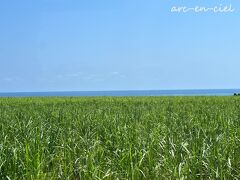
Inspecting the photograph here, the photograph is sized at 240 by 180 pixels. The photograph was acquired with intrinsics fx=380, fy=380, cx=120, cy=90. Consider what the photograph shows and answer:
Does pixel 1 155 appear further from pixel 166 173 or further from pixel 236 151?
pixel 236 151

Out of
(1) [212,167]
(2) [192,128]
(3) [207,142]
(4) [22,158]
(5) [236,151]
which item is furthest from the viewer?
(2) [192,128]

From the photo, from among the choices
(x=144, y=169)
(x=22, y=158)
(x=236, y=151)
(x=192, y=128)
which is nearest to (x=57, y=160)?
(x=22, y=158)

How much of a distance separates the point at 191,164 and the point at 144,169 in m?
0.65

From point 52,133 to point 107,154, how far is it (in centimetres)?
155

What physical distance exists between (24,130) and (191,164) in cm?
363

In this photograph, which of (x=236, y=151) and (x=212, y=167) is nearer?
(x=212, y=167)

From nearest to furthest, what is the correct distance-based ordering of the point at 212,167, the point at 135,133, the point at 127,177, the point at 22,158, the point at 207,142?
the point at 127,177, the point at 212,167, the point at 22,158, the point at 207,142, the point at 135,133

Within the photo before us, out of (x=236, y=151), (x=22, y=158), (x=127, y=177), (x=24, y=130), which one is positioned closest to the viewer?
(x=127, y=177)

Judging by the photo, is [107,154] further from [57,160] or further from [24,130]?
[24,130]

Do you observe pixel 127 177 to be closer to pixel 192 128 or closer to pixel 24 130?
pixel 24 130

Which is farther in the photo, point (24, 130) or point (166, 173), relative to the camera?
point (24, 130)

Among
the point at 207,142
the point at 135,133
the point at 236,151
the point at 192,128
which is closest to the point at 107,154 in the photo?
the point at 135,133

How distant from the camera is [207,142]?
21.0 ft

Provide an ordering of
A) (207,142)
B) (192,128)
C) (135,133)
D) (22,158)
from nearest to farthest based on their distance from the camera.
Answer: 1. (22,158)
2. (207,142)
3. (135,133)
4. (192,128)
